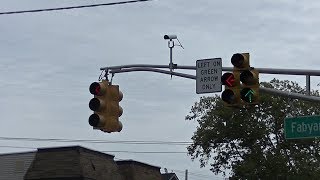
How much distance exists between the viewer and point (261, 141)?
137ft

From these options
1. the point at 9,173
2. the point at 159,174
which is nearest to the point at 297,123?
the point at 9,173

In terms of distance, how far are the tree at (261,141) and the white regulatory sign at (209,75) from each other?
24.0 m

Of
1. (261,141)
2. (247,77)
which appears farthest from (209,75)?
(261,141)

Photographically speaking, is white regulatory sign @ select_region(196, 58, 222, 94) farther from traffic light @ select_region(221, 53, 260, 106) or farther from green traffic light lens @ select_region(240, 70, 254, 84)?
green traffic light lens @ select_region(240, 70, 254, 84)

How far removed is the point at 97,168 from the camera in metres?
43.9

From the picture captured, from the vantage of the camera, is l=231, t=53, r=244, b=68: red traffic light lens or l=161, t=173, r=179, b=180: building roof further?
l=161, t=173, r=179, b=180: building roof

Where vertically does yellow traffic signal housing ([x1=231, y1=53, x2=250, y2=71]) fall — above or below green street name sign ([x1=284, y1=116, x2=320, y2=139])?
above

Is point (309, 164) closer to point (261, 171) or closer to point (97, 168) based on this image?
point (261, 171)

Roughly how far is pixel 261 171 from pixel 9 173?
16.2 meters

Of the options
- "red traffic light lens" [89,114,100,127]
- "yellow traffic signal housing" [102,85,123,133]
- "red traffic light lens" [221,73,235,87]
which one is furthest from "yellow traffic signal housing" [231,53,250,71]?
"red traffic light lens" [89,114,100,127]

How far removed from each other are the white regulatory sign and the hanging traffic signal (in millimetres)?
619

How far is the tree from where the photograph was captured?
4019 cm

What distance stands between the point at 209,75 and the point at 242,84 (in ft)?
4.10

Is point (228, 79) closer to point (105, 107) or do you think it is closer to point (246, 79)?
point (246, 79)
